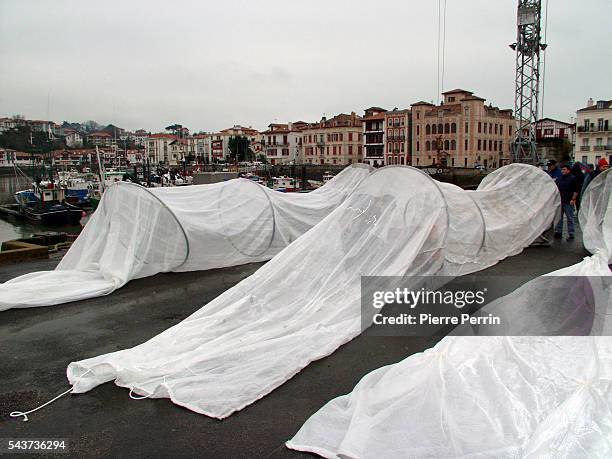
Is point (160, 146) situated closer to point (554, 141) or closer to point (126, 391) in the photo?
point (554, 141)

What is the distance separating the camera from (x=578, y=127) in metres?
56.5

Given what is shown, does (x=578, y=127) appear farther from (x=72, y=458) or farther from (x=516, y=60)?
(x=72, y=458)

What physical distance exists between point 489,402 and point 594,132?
2464 inches

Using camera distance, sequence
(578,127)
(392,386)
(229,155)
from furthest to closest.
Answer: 1. (229,155)
2. (578,127)
3. (392,386)

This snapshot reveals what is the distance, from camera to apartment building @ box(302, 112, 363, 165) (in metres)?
71.9

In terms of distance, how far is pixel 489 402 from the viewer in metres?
3.08

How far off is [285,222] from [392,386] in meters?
6.34

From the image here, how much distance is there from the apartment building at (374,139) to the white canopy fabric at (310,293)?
59.2 m

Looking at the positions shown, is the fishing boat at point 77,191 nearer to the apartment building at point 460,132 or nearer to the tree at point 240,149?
the apartment building at point 460,132

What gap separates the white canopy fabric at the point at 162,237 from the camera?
274 inches

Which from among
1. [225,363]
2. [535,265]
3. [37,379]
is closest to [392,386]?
[225,363]

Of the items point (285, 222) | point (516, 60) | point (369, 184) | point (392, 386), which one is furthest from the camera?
point (516, 60)

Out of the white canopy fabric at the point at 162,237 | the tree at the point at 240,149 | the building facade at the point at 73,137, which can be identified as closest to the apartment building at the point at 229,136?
the tree at the point at 240,149

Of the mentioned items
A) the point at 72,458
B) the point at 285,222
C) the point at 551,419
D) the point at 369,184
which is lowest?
the point at 72,458
